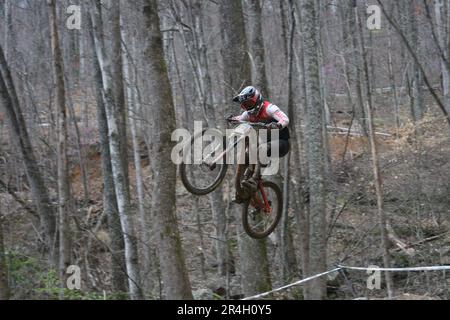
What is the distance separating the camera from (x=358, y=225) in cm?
1692

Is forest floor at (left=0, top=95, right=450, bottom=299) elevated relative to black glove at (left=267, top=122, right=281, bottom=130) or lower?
lower

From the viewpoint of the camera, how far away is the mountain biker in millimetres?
8148

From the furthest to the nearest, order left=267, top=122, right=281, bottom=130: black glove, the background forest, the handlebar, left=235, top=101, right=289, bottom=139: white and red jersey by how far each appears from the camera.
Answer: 1. the background forest
2. the handlebar
3. left=235, top=101, right=289, bottom=139: white and red jersey
4. left=267, top=122, right=281, bottom=130: black glove

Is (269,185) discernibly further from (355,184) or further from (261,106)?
(355,184)

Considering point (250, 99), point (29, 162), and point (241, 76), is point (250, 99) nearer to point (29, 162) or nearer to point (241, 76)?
point (241, 76)

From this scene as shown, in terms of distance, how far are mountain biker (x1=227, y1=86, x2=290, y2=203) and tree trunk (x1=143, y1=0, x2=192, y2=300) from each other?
1.14 m

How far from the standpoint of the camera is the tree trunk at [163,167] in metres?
7.40

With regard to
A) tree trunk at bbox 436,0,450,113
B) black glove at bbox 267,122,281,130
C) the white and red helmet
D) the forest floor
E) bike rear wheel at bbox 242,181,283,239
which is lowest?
the forest floor

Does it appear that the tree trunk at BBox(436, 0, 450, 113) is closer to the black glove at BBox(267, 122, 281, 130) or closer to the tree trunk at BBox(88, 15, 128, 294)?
the black glove at BBox(267, 122, 281, 130)

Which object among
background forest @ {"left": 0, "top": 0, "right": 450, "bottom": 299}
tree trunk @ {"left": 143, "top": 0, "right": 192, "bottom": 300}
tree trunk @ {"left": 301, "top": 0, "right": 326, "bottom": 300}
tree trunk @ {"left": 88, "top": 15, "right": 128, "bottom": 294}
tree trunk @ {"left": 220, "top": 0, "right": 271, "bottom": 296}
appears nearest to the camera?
tree trunk @ {"left": 143, "top": 0, "right": 192, "bottom": 300}

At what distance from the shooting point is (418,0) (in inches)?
1051

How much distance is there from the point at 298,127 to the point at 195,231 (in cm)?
527

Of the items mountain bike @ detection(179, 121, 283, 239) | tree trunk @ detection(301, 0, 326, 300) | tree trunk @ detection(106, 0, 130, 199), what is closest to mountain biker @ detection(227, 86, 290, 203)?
mountain bike @ detection(179, 121, 283, 239)
